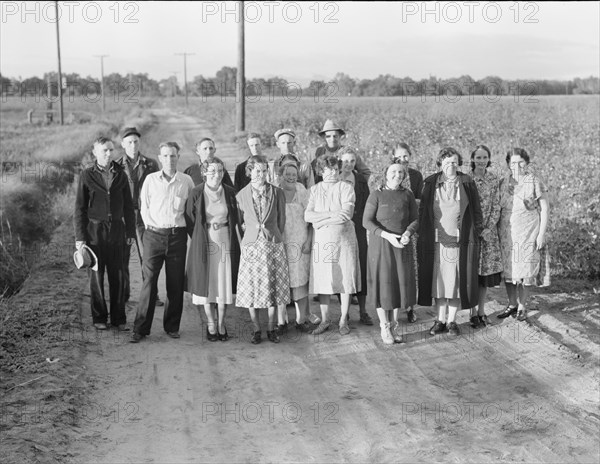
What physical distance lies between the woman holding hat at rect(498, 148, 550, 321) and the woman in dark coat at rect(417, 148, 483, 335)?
407 millimetres

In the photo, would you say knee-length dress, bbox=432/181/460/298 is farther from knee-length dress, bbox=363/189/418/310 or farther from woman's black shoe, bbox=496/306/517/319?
woman's black shoe, bbox=496/306/517/319

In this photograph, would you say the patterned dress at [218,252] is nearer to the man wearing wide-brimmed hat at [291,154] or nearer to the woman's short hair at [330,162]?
the man wearing wide-brimmed hat at [291,154]

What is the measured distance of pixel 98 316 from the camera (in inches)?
291

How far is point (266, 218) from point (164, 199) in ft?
3.33

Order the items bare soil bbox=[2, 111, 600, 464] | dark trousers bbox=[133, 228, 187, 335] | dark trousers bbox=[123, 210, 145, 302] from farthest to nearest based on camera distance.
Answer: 1. dark trousers bbox=[123, 210, 145, 302]
2. dark trousers bbox=[133, 228, 187, 335]
3. bare soil bbox=[2, 111, 600, 464]

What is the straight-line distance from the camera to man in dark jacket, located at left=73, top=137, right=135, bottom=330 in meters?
7.09

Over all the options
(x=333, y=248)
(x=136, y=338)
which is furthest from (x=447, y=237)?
(x=136, y=338)

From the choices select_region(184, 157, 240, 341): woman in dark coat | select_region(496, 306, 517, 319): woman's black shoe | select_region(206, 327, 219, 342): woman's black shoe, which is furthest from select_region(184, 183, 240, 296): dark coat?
select_region(496, 306, 517, 319): woman's black shoe

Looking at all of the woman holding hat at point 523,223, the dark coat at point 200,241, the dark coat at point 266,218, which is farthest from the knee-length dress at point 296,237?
the woman holding hat at point 523,223

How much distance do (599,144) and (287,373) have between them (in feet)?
37.3

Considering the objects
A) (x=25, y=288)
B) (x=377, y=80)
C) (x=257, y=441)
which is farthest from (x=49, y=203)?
(x=377, y=80)

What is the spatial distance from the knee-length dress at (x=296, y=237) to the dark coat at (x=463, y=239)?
1201mm

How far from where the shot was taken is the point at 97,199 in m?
7.11

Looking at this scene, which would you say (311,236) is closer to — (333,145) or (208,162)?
(333,145)
